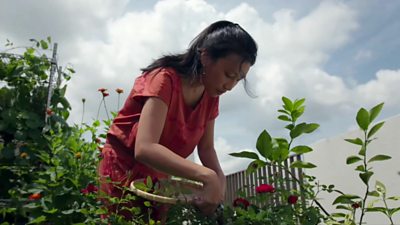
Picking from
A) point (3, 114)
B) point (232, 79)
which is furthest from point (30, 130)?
point (232, 79)

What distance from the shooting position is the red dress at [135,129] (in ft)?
3.24

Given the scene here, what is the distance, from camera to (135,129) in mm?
999

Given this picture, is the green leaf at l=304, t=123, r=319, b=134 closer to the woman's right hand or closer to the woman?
the woman

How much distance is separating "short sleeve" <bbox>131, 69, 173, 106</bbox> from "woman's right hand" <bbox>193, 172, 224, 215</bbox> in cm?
25

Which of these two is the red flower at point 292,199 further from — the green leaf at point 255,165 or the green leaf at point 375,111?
the green leaf at point 375,111

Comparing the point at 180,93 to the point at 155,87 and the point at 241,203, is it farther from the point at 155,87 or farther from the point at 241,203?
the point at 241,203

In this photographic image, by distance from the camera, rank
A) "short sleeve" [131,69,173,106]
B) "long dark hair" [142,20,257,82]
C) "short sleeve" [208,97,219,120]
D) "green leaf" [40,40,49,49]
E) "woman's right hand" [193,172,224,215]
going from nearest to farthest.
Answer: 1. "woman's right hand" [193,172,224,215]
2. "short sleeve" [131,69,173,106]
3. "long dark hair" [142,20,257,82]
4. "short sleeve" [208,97,219,120]
5. "green leaf" [40,40,49,49]

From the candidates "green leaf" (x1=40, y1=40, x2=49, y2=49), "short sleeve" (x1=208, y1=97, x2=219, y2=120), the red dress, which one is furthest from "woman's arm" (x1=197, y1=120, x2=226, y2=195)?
"green leaf" (x1=40, y1=40, x2=49, y2=49)

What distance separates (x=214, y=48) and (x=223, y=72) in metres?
0.08

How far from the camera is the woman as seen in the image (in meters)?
0.98

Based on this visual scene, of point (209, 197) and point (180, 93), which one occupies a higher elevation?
point (180, 93)

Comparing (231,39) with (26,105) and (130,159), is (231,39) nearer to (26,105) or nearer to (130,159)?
(130,159)

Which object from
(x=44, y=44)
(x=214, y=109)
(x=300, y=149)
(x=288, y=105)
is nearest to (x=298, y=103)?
(x=288, y=105)

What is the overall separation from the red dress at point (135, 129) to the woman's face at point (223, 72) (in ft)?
0.28
